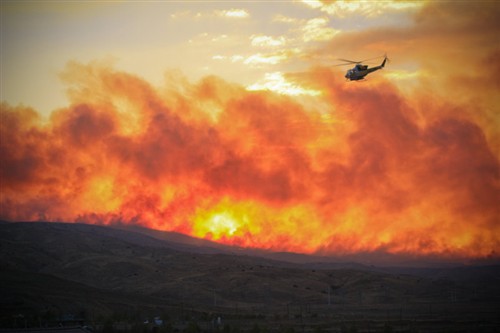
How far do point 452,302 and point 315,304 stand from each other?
35.1 m

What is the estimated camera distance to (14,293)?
137 meters

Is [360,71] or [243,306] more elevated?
[360,71]

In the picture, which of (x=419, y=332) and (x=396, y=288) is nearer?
(x=419, y=332)

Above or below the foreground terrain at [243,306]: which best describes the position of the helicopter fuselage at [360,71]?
above

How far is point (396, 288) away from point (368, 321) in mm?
85669

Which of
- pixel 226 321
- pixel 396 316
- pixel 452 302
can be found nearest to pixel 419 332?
pixel 396 316

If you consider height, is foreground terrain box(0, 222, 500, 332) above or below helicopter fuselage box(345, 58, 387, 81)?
below

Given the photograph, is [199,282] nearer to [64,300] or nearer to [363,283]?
[363,283]

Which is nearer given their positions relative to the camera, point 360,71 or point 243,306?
point 360,71

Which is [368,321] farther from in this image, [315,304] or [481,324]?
[315,304]

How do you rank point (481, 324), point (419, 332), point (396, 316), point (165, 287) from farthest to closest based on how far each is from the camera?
point (165, 287), point (396, 316), point (481, 324), point (419, 332)

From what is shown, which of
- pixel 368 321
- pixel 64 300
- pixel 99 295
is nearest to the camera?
pixel 368 321

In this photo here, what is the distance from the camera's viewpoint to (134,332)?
9300 cm

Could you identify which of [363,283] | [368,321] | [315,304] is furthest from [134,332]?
[363,283]
